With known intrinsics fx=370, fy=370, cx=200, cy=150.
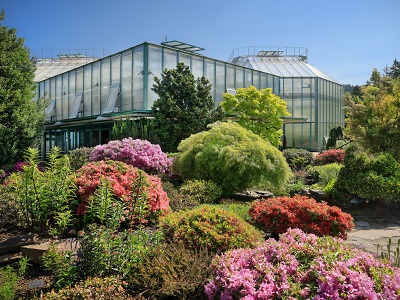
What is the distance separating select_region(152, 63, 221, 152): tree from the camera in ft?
53.0

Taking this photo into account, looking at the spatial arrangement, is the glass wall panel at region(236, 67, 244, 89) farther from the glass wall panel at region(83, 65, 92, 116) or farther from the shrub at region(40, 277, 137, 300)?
the shrub at region(40, 277, 137, 300)

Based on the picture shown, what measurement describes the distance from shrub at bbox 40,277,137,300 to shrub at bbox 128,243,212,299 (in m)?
0.17

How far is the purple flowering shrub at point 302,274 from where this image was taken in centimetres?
250

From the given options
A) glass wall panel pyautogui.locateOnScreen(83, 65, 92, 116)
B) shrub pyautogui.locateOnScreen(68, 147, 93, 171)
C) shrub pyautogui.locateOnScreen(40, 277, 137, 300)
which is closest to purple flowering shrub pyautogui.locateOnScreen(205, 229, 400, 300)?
shrub pyautogui.locateOnScreen(40, 277, 137, 300)

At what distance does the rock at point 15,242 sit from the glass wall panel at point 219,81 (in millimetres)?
18322

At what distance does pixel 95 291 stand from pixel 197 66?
63.4 ft

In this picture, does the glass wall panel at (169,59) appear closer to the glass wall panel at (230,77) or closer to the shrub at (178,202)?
the glass wall panel at (230,77)

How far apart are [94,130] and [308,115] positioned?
16.4 metres

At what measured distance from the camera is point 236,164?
9.49 metres

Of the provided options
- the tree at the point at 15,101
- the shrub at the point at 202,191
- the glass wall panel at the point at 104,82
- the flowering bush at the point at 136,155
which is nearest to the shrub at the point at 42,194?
the shrub at the point at 202,191

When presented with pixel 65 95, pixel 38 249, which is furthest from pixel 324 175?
pixel 65 95

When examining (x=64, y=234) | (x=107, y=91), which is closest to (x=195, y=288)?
(x=64, y=234)

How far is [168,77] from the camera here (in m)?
17.1

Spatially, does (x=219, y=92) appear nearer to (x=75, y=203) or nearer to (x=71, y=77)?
(x=71, y=77)
